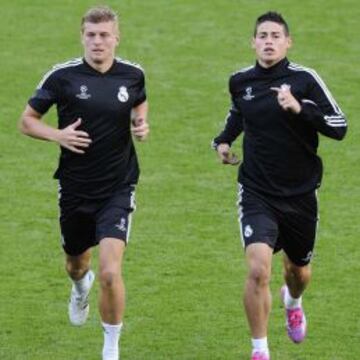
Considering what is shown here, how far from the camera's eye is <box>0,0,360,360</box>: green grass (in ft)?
37.3

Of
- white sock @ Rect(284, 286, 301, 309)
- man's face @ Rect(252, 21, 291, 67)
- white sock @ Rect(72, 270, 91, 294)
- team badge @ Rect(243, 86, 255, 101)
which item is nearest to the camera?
man's face @ Rect(252, 21, 291, 67)

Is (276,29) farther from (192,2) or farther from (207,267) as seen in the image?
(192,2)

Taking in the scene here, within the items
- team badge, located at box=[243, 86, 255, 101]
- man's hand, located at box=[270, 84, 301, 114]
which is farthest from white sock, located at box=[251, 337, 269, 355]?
team badge, located at box=[243, 86, 255, 101]

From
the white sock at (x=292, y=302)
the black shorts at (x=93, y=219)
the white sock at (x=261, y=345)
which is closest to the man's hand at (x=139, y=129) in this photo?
the black shorts at (x=93, y=219)

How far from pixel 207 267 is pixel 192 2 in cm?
907

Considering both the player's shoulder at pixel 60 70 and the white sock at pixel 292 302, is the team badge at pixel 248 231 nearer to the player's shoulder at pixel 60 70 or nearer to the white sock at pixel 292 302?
the white sock at pixel 292 302

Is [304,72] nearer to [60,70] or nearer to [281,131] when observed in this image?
[281,131]

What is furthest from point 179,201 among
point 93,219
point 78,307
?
point 93,219

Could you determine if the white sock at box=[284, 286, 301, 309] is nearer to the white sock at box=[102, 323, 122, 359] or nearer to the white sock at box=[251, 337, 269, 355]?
the white sock at box=[251, 337, 269, 355]

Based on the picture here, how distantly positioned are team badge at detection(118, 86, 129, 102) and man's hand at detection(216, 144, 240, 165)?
0.88m

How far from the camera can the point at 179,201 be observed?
1491 cm

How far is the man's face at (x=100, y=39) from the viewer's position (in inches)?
419

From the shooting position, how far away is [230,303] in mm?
12109

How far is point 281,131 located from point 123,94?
4.04 ft
